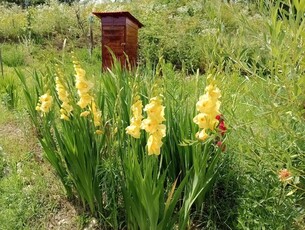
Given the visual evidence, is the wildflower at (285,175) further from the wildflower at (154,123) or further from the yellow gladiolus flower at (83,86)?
the yellow gladiolus flower at (83,86)

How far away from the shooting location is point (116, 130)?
5.87ft

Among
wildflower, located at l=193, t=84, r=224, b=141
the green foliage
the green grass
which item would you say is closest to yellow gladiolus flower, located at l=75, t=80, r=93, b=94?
wildflower, located at l=193, t=84, r=224, b=141

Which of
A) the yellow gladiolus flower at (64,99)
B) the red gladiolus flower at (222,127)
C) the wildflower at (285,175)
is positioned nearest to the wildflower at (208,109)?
the red gladiolus flower at (222,127)

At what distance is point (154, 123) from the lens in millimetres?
1467

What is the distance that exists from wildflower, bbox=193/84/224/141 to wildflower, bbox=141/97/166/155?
0.52 feet

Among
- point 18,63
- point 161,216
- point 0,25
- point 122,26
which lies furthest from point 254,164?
point 0,25

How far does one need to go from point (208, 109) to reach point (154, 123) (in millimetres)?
227

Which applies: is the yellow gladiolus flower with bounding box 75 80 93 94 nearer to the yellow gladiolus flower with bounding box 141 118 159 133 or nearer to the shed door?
the yellow gladiolus flower with bounding box 141 118 159 133

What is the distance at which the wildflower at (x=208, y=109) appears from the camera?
151 cm

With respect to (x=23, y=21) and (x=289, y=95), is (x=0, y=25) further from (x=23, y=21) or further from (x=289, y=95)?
(x=289, y=95)

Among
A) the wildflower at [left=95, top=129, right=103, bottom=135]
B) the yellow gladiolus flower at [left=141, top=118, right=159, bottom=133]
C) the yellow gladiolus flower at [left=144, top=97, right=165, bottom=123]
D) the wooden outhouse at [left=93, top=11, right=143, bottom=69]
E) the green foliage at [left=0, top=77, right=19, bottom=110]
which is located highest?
the yellow gladiolus flower at [left=144, top=97, right=165, bottom=123]

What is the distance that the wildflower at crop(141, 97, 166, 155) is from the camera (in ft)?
4.76

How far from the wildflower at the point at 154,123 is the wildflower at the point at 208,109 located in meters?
0.16

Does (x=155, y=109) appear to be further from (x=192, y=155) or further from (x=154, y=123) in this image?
(x=192, y=155)
